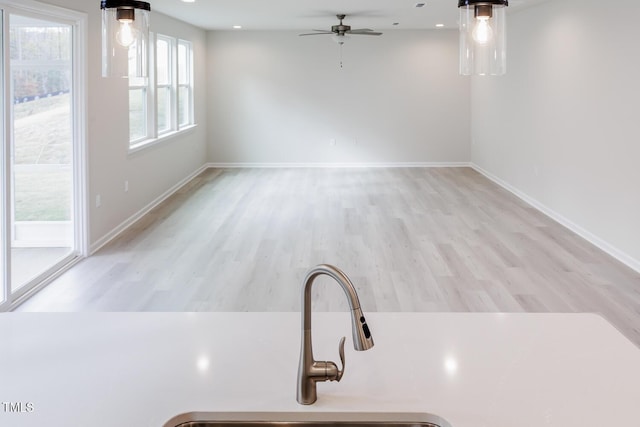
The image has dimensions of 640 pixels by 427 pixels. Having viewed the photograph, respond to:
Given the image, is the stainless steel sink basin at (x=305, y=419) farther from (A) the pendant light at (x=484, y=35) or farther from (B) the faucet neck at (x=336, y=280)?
(A) the pendant light at (x=484, y=35)

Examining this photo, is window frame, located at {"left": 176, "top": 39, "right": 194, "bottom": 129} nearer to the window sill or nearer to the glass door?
the window sill

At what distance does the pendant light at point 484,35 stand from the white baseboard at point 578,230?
14.4 ft

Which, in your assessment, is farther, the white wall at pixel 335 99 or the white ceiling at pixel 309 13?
the white wall at pixel 335 99

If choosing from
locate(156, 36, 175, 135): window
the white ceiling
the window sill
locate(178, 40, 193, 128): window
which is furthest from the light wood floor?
the white ceiling

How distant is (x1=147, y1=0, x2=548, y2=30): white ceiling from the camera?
723 cm

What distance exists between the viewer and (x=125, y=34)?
131 cm

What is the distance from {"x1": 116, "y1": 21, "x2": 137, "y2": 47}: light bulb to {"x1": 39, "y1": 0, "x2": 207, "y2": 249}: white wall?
13.0 ft

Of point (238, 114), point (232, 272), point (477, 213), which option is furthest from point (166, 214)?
point (238, 114)

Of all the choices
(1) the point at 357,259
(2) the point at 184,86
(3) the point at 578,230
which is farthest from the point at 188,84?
(3) the point at 578,230

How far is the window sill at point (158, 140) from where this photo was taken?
23.1 ft

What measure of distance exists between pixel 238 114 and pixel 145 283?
264 inches

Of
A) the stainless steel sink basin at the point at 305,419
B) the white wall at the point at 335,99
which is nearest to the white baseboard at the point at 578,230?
the white wall at the point at 335,99

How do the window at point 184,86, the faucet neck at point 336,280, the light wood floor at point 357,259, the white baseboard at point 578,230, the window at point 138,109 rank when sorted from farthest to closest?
the window at point 184,86
the window at point 138,109
the white baseboard at point 578,230
the light wood floor at point 357,259
the faucet neck at point 336,280

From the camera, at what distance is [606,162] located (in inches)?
226
